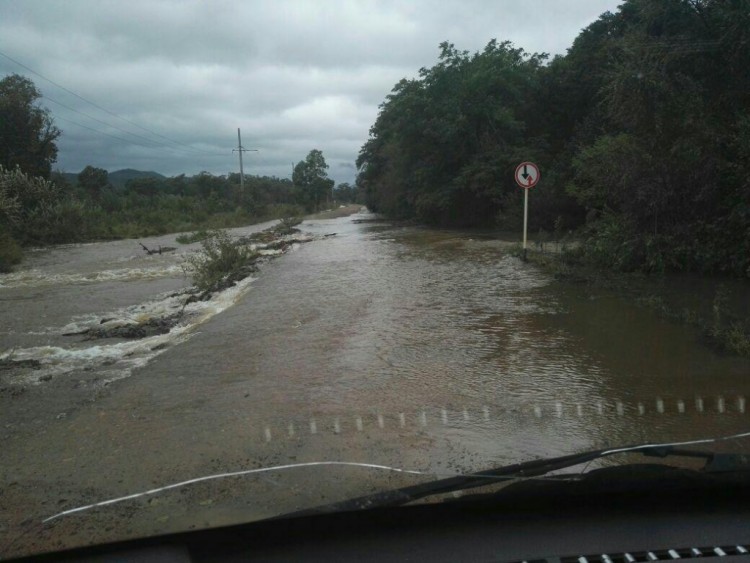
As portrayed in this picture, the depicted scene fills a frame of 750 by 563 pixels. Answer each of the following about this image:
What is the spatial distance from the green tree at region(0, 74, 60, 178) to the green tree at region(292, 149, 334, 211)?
60941mm

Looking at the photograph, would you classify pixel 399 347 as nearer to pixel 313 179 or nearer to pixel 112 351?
pixel 112 351

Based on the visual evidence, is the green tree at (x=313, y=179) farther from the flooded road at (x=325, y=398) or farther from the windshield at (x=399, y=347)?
the flooded road at (x=325, y=398)

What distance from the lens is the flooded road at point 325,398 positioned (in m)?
3.97

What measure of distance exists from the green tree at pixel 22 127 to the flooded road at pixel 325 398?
31441 millimetres

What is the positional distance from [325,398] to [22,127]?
40.0m

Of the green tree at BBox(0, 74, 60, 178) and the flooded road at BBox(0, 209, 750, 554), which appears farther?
the green tree at BBox(0, 74, 60, 178)

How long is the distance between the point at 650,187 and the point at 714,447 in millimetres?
9169

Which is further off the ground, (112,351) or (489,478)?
(489,478)

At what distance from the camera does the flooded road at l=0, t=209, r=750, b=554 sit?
3973 millimetres

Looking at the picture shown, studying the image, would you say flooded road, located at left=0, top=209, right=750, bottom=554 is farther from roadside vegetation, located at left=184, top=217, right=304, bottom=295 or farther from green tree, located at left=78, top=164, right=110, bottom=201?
green tree, located at left=78, top=164, right=110, bottom=201

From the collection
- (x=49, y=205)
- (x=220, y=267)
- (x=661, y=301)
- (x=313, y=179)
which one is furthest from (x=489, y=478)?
(x=313, y=179)

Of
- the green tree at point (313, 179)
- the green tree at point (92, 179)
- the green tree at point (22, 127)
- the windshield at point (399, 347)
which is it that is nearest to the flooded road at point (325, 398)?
the windshield at point (399, 347)

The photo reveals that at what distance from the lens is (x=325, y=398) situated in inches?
229

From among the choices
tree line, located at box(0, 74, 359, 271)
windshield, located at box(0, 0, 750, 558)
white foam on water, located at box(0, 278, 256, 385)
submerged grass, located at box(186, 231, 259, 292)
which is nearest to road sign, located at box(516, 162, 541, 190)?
windshield, located at box(0, 0, 750, 558)
